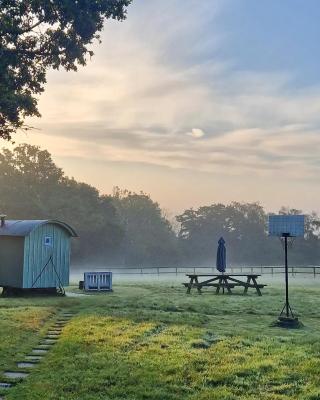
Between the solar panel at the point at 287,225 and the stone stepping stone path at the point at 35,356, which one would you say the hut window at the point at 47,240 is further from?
the solar panel at the point at 287,225

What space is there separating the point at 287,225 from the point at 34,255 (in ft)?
46.2

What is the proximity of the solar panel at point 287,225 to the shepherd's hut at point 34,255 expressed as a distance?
1348 cm

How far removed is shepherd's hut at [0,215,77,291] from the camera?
77.4ft

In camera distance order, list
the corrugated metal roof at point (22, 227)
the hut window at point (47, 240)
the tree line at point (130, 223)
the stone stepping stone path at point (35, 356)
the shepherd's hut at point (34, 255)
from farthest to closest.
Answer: the tree line at point (130, 223) → the hut window at point (47, 240) → the corrugated metal roof at point (22, 227) → the shepherd's hut at point (34, 255) → the stone stepping stone path at point (35, 356)

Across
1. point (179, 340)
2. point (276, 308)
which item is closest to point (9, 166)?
point (276, 308)

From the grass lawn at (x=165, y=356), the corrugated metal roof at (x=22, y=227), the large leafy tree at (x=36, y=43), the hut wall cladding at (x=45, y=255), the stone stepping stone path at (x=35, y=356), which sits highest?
the large leafy tree at (x=36, y=43)

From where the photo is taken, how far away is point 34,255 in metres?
24.0

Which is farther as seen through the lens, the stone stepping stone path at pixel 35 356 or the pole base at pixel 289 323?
the pole base at pixel 289 323

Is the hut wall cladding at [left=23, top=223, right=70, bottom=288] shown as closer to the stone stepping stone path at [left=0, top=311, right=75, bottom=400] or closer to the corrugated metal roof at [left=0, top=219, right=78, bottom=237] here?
the corrugated metal roof at [left=0, top=219, right=78, bottom=237]

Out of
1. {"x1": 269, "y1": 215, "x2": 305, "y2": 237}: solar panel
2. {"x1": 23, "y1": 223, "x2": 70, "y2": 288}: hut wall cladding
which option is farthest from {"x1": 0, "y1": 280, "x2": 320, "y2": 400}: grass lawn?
{"x1": 23, "y1": 223, "x2": 70, "y2": 288}: hut wall cladding

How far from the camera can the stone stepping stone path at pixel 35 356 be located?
7.99 metres

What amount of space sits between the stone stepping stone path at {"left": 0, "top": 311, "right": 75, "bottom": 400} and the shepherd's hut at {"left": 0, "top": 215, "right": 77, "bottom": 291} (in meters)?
9.56

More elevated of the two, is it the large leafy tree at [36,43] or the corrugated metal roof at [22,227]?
the large leafy tree at [36,43]

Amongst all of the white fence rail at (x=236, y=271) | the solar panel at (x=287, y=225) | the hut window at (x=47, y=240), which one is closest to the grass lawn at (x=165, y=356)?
the solar panel at (x=287, y=225)
